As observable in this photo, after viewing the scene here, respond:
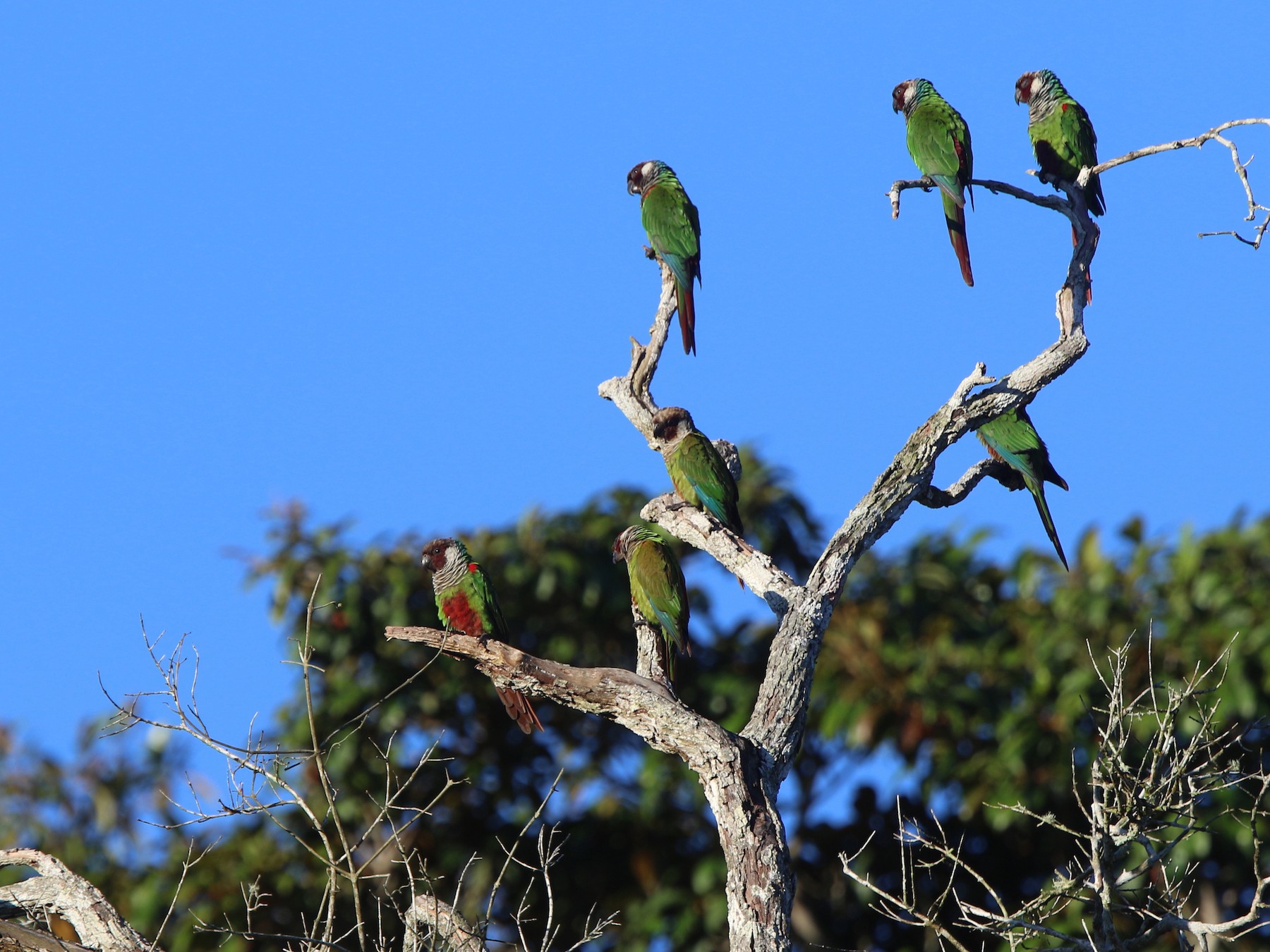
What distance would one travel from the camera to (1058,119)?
6434mm

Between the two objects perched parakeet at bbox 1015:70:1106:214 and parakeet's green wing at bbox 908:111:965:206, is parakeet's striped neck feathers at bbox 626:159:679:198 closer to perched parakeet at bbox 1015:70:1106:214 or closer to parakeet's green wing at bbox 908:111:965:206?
parakeet's green wing at bbox 908:111:965:206

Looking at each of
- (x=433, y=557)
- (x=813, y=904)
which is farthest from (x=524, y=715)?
(x=813, y=904)

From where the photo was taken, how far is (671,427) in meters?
6.09

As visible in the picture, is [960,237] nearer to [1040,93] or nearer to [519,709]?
[1040,93]

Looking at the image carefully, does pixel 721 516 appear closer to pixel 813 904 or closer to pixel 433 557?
pixel 433 557

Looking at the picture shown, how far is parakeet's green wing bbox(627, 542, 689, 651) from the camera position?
5402 mm

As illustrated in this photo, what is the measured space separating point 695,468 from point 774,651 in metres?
1.25

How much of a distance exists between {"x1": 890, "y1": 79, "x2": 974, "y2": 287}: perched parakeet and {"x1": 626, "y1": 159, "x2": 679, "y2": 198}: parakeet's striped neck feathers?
1252 millimetres

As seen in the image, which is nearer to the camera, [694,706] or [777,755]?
[777,755]

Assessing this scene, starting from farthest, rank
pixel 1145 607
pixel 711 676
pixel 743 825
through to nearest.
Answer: pixel 711 676
pixel 1145 607
pixel 743 825

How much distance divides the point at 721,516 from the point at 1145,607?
3.17 meters

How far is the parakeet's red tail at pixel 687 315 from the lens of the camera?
615cm

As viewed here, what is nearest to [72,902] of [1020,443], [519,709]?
[519,709]

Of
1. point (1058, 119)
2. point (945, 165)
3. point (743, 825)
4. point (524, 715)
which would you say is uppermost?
point (1058, 119)
